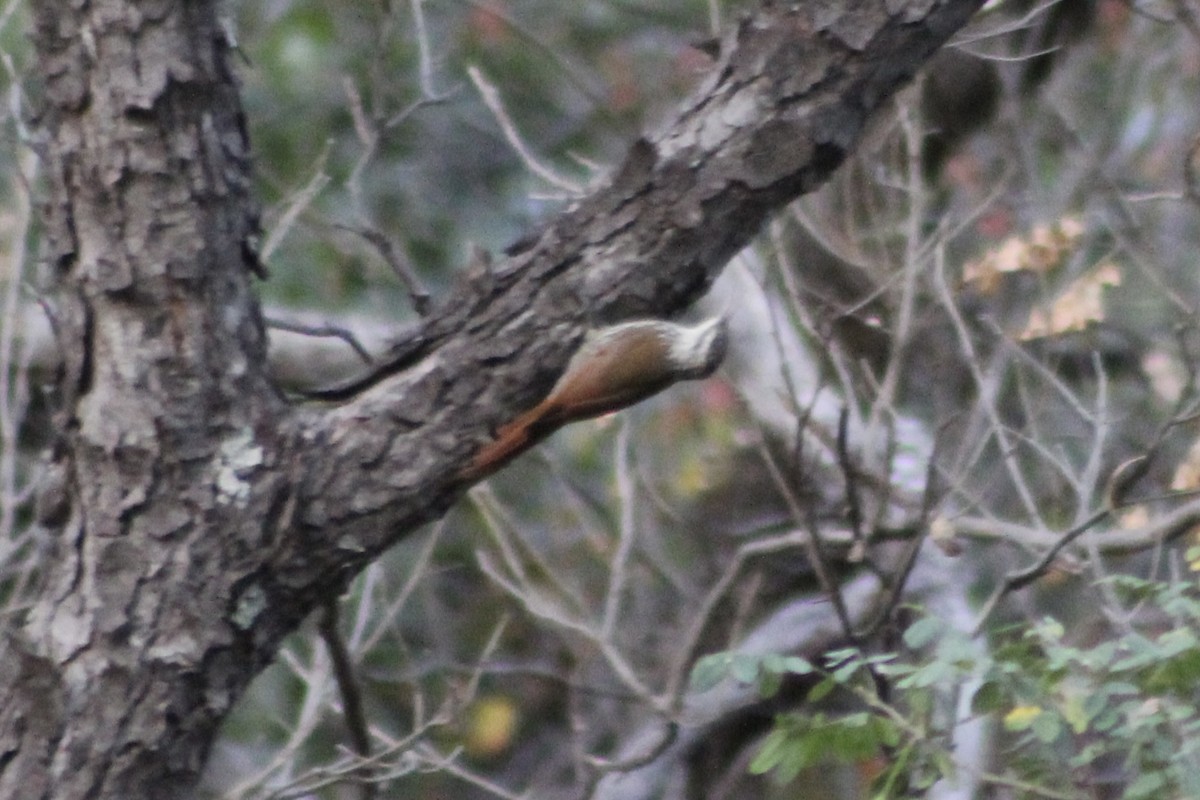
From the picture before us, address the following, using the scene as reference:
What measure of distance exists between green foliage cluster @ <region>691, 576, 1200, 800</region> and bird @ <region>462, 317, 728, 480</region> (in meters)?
0.44

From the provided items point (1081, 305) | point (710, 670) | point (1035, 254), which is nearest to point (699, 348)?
point (710, 670)

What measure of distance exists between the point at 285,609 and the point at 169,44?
2.19ft

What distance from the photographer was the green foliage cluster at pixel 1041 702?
6.51 feet

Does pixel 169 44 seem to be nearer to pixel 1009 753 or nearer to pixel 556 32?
pixel 1009 753

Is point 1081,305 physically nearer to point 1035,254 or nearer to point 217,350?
point 1035,254

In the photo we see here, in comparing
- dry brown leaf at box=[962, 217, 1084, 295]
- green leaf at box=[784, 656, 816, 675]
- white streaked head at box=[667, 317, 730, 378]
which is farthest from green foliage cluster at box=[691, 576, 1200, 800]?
dry brown leaf at box=[962, 217, 1084, 295]

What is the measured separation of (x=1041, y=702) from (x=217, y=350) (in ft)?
3.70

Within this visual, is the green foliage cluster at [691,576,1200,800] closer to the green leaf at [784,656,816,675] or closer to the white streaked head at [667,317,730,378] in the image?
the green leaf at [784,656,816,675]

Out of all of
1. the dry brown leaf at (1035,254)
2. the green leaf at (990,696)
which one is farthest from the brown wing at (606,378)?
the dry brown leaf at (1035,254)

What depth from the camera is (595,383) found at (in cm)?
196

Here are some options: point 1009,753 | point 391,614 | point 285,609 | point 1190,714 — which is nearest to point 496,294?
point 285,609

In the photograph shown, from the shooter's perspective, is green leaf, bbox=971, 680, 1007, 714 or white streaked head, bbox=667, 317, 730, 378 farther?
white streaked head, bbox=667, 317, 730, 378

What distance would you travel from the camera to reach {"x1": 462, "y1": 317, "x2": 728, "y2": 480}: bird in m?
1.92

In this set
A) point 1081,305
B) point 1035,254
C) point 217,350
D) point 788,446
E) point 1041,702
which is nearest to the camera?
point 217,350
